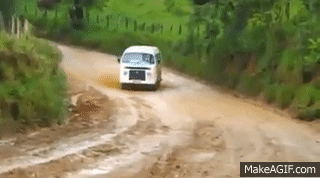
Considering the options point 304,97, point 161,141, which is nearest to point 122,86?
point 304,97

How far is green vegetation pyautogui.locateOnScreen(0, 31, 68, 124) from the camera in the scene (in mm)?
15188

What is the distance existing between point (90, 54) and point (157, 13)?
1694 cm

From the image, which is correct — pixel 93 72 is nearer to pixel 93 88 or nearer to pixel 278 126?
pixel 93 88

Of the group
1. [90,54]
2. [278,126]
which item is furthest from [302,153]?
[90,54]

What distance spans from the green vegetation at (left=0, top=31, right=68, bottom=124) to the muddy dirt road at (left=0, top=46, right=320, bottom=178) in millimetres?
597

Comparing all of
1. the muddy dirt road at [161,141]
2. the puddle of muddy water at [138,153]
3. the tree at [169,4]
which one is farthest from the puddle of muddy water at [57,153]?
the tree at [169,4]

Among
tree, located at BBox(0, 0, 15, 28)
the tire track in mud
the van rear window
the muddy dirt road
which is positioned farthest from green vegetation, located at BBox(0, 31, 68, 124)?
the van rear window

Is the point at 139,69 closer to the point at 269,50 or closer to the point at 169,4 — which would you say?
the point at 269,50

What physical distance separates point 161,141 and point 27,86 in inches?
147

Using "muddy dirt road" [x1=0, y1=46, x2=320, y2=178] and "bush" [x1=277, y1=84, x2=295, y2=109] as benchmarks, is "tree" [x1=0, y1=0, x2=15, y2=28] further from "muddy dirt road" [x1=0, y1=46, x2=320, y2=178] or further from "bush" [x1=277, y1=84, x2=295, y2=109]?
"bush" [x1=277, y1=84, x2=295, y2=109]

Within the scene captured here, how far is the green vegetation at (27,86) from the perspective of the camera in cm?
1519

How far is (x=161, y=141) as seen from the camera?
15.1 metres

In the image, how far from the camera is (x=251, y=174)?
38.8 feet

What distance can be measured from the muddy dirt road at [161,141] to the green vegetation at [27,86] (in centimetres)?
60
